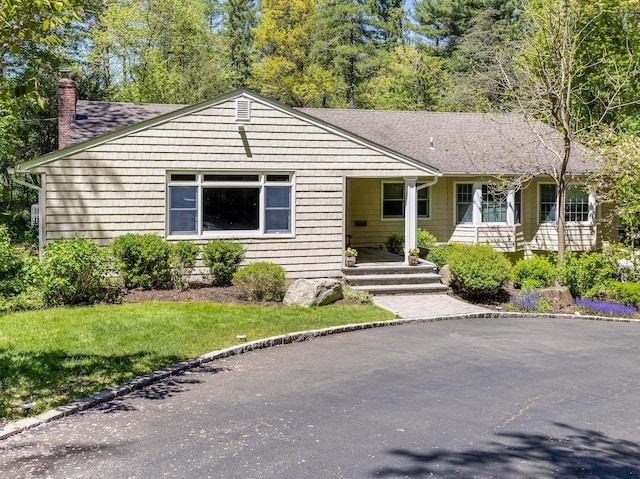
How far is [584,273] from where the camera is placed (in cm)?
1512

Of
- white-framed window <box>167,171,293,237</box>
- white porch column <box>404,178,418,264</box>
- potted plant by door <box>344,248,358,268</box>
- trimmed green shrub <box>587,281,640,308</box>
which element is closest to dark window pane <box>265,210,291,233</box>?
white-framed window <box>167,171,293,237</box>

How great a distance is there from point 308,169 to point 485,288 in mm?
5182

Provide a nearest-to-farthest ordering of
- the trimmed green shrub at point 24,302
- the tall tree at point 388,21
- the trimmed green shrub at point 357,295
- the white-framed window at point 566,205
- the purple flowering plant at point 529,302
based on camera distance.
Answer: the trimmed green shrub at point 24,302
the trimmed green shrub at point 357,295
the purple flowering plant at point 529,302
the white-framed window at point 566,205
the tall tree at point 388,21

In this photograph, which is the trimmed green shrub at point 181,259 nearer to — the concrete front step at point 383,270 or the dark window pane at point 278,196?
the dark window pane at point 278,196

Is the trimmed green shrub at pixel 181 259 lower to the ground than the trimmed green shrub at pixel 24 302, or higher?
higher

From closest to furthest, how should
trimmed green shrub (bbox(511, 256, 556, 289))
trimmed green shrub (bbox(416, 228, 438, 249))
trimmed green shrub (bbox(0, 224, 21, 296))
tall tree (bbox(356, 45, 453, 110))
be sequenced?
trimmed green shrub (bbox(0, 224, 21, 296)) → trimmed green shrub (bbox(511, 256, 556, 289)) → trimmed green shrub (bbox(416, 228, 438, 249)) → tall tree (bbox(356, 45, 453, 110))

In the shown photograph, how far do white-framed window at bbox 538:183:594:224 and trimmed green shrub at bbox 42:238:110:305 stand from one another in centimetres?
1463

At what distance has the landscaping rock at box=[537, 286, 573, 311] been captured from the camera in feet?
44.6

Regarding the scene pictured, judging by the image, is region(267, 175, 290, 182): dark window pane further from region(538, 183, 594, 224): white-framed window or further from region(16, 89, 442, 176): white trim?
region(538, 183, 594, 224): white-framed window

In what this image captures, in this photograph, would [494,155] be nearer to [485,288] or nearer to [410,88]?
[485,288]

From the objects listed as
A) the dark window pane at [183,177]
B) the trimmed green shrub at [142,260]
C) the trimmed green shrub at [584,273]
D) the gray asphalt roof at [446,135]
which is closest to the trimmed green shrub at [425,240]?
the gray asphalt roof at [446,135]

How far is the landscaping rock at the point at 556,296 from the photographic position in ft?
44.6

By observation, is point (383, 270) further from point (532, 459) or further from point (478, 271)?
point (532, 459)

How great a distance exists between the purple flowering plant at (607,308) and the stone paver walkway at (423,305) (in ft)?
10.1
